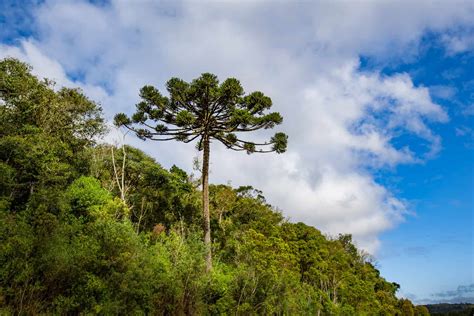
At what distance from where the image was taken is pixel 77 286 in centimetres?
1228

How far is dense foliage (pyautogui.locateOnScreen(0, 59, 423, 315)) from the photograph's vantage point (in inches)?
474

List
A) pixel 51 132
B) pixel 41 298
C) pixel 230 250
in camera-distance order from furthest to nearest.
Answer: pixel 230 250, pixel 51 132, pixel 41 298

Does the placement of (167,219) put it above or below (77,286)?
above

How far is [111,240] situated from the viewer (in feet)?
44.5

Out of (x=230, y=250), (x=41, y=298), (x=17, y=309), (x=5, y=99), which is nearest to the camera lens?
(x=17, y=309)

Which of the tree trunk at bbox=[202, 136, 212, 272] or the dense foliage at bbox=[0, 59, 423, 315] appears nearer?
the dense foliage at bbox=[0, 59, 423, 315]

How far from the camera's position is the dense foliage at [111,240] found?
12031 mm

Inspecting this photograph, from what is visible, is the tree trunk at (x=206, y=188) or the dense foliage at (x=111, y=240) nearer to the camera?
the dense foliage at (x=111, y=240)

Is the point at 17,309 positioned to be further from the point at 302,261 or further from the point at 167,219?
the point at 302,261

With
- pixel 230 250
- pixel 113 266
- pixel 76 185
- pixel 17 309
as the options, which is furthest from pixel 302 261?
pixel 17 309

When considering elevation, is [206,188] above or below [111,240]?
above

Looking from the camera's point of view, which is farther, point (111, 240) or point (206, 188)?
point (206, 188)

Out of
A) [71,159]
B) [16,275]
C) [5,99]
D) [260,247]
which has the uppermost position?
[5,99]

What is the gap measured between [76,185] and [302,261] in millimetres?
19959
